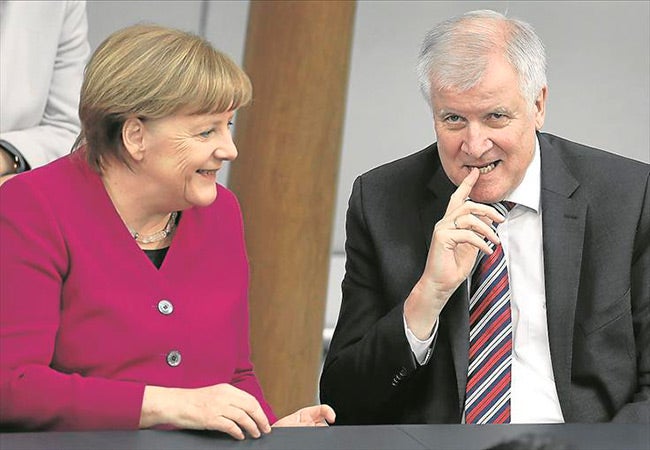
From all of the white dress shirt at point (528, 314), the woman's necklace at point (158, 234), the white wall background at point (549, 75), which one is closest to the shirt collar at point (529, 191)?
the white dress shirt at point (528, 314)

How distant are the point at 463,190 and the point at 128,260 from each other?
62cm

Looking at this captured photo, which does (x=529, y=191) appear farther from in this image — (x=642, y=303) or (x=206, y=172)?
(x=206, y=172)

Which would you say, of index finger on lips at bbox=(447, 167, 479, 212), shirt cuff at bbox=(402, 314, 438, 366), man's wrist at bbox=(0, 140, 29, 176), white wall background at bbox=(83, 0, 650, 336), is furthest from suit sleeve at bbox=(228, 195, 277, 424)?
white wall background at bbox=(83, 0, 650, 336)

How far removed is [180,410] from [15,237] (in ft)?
1.24

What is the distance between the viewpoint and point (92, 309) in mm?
2115

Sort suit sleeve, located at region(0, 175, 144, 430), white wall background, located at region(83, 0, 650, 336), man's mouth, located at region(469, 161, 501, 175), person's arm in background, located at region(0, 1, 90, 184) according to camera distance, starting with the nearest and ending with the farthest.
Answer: suit sleeve, located at region(0, 175, 144, 430) < man's mouth, located at region(469, 161, 501, 175) < person's arm in background, located at region(0, 1, 90, 184) < white wall background, located at region(83, 0, 650, 336)

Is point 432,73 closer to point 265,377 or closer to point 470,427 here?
point 470,427

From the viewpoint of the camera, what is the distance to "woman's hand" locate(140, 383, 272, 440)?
1.91 m

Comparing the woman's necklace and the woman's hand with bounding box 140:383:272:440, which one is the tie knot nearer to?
the woman's necklace

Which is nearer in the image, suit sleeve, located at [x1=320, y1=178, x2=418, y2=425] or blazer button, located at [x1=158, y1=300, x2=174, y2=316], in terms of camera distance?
blazer button, located at [x1=158, y1=300, x2=174, y2=316]

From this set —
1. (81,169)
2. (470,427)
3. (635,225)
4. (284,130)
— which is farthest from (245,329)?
(284,130)

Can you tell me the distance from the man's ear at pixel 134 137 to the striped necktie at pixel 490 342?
697 millimetres

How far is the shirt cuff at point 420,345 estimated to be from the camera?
2.41 metres

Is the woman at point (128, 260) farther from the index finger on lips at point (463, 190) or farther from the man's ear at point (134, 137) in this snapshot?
the index finger on lips at point (463, 190)
